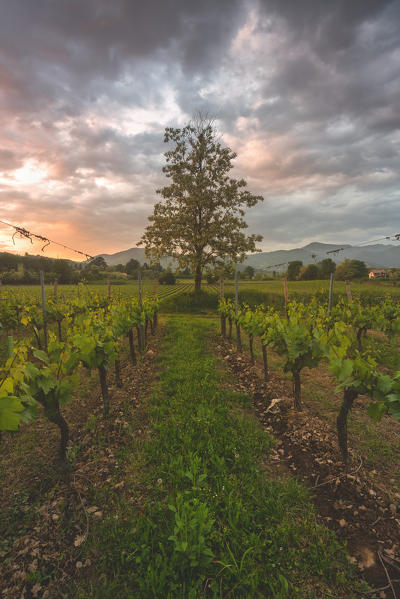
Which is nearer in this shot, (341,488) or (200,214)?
(341,488)

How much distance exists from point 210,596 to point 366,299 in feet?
74.1

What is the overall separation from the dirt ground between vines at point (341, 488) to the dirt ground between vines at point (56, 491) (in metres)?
2.55

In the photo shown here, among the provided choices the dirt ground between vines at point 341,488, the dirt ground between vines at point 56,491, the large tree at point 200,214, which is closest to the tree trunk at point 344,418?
the dirt ground between vines at point 341,488

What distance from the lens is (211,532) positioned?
2.81 meters

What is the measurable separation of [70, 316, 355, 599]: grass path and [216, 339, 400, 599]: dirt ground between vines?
231 mm

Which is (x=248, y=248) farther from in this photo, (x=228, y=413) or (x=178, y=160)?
(x=228, y=413)

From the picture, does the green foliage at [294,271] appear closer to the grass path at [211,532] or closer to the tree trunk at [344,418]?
the tree trunk at [344,418]

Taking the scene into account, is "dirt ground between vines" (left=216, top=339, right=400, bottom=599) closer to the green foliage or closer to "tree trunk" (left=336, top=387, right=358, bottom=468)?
"tree trunk" (left=336, top=387, right=358, bottom=468)

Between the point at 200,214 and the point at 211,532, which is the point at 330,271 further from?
the point at 211,532

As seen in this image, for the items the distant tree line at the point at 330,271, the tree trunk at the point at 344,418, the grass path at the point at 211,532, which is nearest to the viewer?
the grass path at the point at 211,532

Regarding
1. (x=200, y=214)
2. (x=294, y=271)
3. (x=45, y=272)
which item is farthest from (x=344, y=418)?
(x=45, y=272)

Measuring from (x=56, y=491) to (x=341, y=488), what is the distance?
4116 millimetres

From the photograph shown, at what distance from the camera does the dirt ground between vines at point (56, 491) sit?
2.55 m

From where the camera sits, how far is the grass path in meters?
2.39
